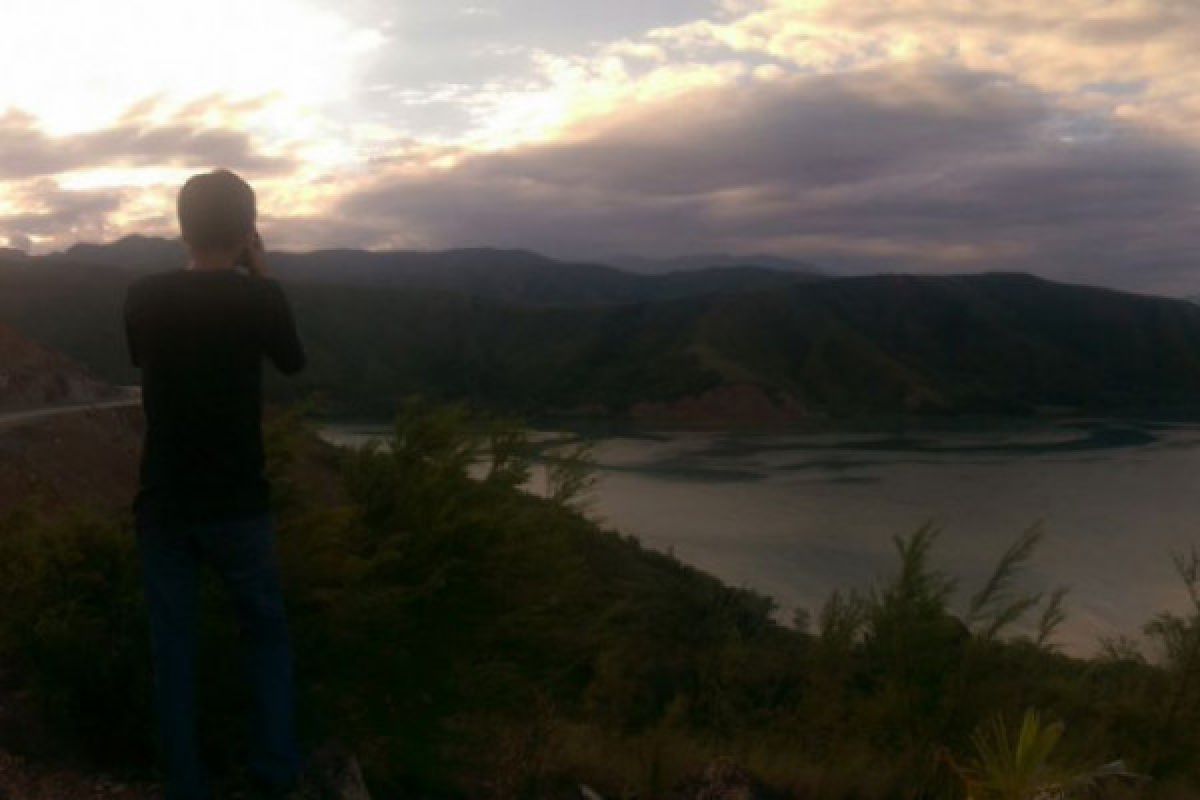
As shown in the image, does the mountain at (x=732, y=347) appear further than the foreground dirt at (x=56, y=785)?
Yes

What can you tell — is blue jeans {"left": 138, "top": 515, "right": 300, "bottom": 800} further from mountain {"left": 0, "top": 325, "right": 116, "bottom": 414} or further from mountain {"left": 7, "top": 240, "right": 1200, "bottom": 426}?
mountain {"left": 7, "top": 240, "right": 1200, "bottom": 426}

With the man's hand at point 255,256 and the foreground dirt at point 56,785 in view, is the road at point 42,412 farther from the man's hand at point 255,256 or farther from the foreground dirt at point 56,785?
the man's hand at point 255,256

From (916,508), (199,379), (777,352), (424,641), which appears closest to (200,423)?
(199,379)

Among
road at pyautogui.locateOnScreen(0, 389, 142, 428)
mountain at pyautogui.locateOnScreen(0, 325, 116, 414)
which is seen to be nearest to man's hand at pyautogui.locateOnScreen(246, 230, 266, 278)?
road at pyautogui.locateOnScreen(0, 389, 142, 428)

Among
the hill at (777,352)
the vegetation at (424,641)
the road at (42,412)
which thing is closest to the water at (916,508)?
the road at (42,412)

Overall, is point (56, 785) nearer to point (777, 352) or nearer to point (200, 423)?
point (200, 423)
